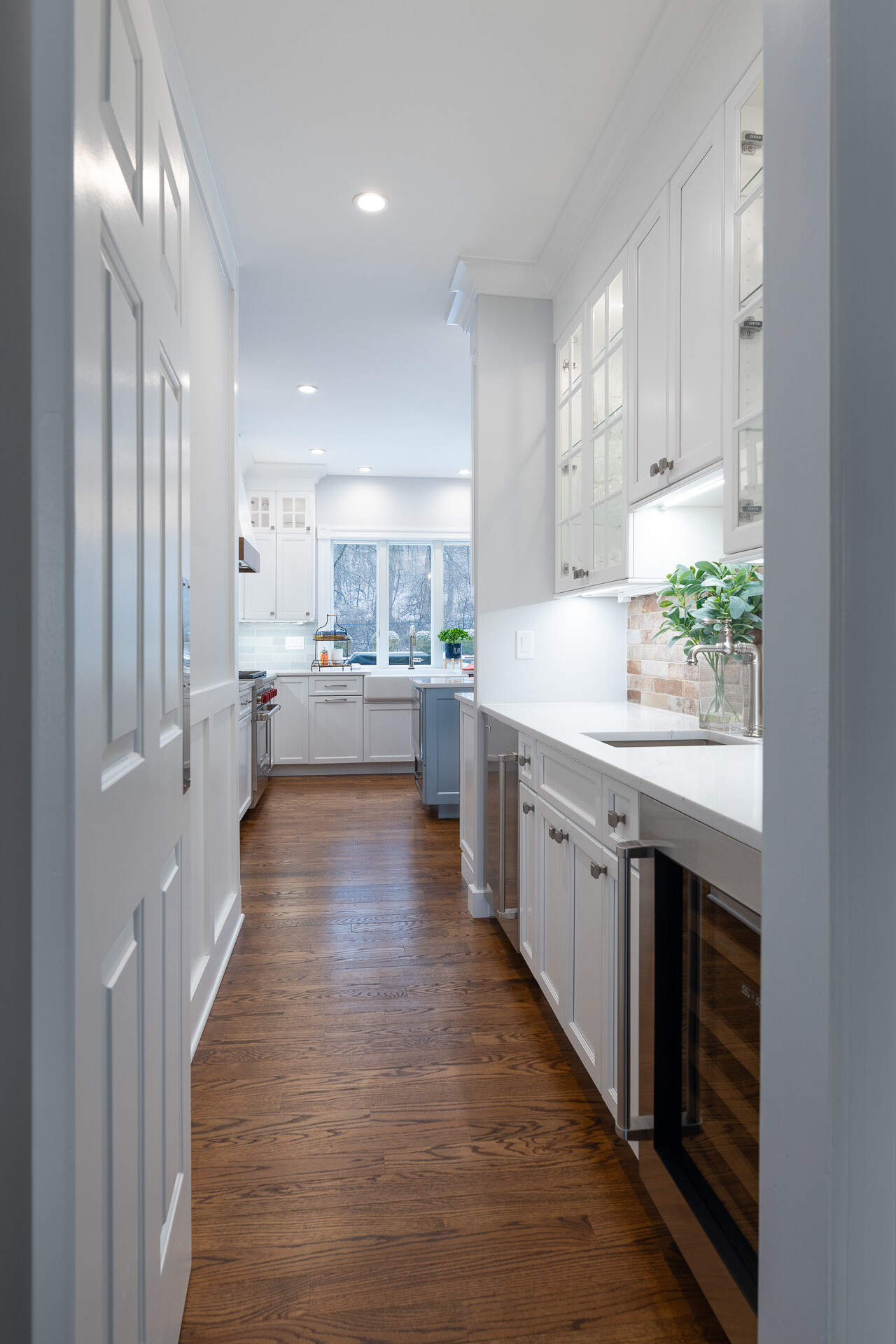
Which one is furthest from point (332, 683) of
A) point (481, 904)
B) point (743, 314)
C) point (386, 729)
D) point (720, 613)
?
point (743, 314)

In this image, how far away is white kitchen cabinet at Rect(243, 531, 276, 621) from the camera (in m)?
6.43

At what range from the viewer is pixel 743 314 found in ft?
5.12

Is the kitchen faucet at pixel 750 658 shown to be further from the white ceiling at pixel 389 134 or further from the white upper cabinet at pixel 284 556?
the white upper cabinet at pixel 284 556

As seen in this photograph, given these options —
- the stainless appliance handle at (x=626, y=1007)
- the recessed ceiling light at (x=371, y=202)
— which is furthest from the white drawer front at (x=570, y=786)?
the recessed ceiling light at (x=371, y=202)

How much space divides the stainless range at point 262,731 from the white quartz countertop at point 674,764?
2.67 metres

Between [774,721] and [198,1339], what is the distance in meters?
1.31

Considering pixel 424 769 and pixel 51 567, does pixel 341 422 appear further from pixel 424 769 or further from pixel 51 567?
pixel 51 567

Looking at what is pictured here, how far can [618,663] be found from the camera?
3.06m

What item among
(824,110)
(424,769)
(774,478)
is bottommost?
(424,769)

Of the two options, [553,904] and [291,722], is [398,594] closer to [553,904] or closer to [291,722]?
[291,722]

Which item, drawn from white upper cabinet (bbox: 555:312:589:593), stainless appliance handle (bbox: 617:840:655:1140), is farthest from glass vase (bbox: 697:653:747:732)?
stainless appliance handle (bbox: 617:840:655:1140)

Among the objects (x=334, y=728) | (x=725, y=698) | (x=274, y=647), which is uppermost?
(x=274, y=647)

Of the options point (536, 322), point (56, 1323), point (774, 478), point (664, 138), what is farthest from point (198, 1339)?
point (536, 322)

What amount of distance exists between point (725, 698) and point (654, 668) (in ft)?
2.25
